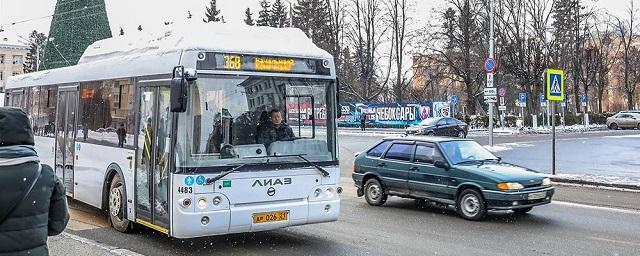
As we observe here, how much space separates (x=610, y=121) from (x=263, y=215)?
53667 mm

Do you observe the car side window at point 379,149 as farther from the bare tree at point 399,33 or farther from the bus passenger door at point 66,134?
the bare tree at point 399,33

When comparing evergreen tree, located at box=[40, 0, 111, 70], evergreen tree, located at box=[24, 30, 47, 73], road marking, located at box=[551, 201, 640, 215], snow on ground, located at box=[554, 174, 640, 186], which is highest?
evergreen tree, located at box=[24, 30, 47, 73]

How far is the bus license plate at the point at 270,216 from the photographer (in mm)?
7645

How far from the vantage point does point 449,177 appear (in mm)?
10672

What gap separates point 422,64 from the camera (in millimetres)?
54906

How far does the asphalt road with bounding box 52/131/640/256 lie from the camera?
26.1ft

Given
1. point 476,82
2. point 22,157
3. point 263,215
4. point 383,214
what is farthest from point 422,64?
point 22,157

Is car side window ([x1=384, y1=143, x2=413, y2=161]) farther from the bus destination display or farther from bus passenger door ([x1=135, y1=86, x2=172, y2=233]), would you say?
bus passenger door ([x1=135, y1=86, x2=172, y2=233])

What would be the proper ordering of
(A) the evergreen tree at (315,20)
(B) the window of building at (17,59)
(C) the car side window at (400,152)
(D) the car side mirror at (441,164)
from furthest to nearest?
1. (B) the window of building at (17,59)
2. (A) the evergreen tree at (315,20)
3. (C) the car side window at (400,152)
4. (D) the car side mirror at (441,164)

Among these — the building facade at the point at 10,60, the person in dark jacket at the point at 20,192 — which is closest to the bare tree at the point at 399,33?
the person in dark jacket at the point at 20,192

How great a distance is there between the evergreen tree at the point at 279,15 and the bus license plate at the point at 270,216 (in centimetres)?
6106

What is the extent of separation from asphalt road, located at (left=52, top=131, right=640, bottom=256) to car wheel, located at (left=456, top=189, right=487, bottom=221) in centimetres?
14

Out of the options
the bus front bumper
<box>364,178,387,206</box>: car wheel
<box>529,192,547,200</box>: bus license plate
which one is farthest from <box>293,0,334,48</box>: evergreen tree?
the bus front bumper

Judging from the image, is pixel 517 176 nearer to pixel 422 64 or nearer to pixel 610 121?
pixel 422 64
